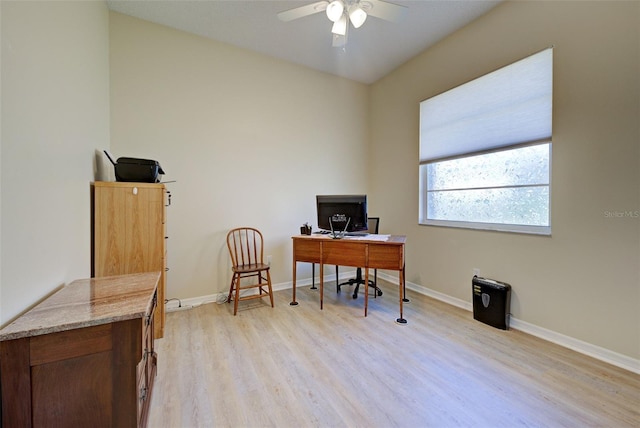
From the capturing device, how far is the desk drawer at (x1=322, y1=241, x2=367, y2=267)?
2.62 metres

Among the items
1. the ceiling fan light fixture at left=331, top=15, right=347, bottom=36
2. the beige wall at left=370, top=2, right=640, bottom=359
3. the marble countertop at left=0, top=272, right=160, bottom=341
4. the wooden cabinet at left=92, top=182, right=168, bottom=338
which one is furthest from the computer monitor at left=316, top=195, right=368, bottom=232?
the marble countertop at left=0, top=272, right=160, bottom=341

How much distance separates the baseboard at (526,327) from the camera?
1805 millimetres

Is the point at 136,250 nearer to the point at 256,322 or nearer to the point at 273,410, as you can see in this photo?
the point at 256,322

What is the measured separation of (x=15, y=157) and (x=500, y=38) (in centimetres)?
359

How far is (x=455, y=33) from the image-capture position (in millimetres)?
2803

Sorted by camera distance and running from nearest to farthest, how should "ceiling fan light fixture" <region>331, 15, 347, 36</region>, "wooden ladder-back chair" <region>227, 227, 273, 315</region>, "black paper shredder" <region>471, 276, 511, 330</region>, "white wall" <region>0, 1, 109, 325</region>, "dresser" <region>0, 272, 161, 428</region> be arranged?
"dresser" <region>0, 272, 161, 428</region> < "white wall" <region>0, 1, 109, 325</region> < "ceiling fan light fixture" <region>331, 15, 347, 36</region> < "black paper shredder" <region>471, 276, 511, 330</region> < "wooden ladder-back chair" <region>227, 227, 273, 315</region>

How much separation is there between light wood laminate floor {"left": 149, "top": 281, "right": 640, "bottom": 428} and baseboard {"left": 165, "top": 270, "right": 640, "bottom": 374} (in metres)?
0.07

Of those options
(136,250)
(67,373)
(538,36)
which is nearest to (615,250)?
(538,36)

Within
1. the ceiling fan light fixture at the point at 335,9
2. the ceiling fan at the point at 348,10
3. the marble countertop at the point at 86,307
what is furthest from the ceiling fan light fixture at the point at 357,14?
the marble countertop at the point at 86,307

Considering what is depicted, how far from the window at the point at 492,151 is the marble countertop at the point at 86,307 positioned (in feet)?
A: 9.81

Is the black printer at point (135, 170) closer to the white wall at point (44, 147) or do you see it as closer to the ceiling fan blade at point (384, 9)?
the white wall at point (44, 147)

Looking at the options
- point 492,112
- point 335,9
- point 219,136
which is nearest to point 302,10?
point 335,9

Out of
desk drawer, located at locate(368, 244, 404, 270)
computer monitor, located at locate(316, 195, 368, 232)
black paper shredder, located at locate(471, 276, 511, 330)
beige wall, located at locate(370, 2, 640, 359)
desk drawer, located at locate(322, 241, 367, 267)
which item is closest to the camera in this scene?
beige wall, located at locate(370, 2, 640, 359)

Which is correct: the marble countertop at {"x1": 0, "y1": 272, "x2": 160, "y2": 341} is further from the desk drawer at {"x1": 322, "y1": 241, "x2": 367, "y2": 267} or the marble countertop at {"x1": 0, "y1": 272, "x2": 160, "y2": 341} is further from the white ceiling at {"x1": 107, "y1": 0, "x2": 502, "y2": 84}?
the white ceiling at {"x1": 107, "y1": 0, "x2": 502, "y2": 84}
